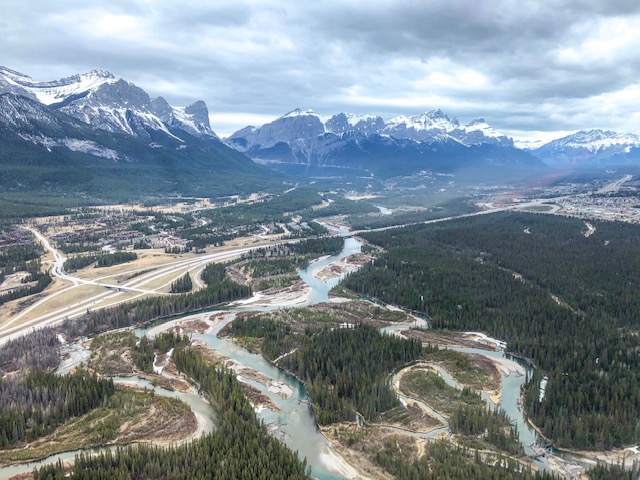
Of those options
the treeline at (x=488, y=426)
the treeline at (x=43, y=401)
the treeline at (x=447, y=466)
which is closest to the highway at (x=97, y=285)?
the treeline at (x=43, y=401)

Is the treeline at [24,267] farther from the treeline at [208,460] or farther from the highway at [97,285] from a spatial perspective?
the treeline at [208,460]

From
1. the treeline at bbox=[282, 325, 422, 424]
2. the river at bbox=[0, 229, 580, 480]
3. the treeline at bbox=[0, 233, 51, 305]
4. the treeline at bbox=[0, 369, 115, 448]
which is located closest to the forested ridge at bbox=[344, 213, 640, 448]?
the river at bbox=[0, 229, 580, 480]

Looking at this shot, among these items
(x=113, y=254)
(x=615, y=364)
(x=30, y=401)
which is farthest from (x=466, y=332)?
(x=113, y=254)

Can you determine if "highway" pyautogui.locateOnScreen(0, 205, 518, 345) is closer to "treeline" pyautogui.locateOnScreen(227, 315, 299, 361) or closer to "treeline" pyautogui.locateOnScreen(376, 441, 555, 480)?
"treeline" pyautogui.locateOnScreen(227, 315, 299, 361)

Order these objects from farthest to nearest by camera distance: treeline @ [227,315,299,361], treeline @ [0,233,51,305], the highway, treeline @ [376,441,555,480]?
treeline @ [0,233,51,305]
the highway
treeline @ [227,315,299,361]
treeline @ [376,441,555,480]

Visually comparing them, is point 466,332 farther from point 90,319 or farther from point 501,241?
point 501,241

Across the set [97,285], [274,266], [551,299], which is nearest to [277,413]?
[551,299]
